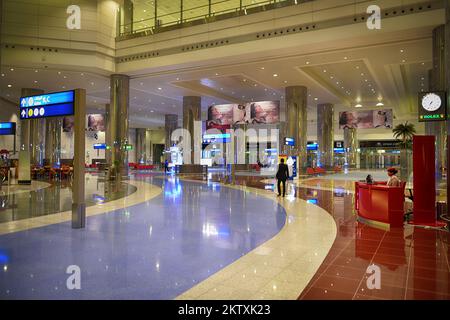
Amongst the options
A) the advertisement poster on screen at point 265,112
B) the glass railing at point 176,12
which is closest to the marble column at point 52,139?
the glass railing at point 176,12

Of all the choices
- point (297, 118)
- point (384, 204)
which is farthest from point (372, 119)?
point (384, 204)

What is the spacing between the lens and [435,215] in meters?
6.77

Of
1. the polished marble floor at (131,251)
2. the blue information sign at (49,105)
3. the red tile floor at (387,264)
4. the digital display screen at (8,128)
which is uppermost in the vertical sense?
the digital display screen at (8,128)

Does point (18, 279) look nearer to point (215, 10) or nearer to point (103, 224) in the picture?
point (103, 224)

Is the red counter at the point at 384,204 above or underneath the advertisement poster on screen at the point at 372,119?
underneath

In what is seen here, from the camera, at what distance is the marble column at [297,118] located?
21.8 metres

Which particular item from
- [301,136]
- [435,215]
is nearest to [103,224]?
[435,215]

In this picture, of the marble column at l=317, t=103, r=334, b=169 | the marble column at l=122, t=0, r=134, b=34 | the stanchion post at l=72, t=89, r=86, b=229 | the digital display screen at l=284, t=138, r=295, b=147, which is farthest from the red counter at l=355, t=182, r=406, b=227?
the marble column at l=317, t=103, r=334, b=169

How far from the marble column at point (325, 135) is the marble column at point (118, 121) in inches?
661

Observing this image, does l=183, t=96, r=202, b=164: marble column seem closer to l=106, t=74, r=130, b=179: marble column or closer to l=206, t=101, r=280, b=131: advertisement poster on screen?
l=206, t=101, r=280, b=131: advertisement poster on screen

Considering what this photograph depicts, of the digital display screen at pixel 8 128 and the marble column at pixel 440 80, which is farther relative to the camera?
the digital display screen at pixel 8 128

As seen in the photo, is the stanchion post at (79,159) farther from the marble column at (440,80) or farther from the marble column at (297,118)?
the marble column at (297,118)

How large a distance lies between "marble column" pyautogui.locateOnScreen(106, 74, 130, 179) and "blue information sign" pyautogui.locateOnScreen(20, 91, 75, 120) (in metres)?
12.7
